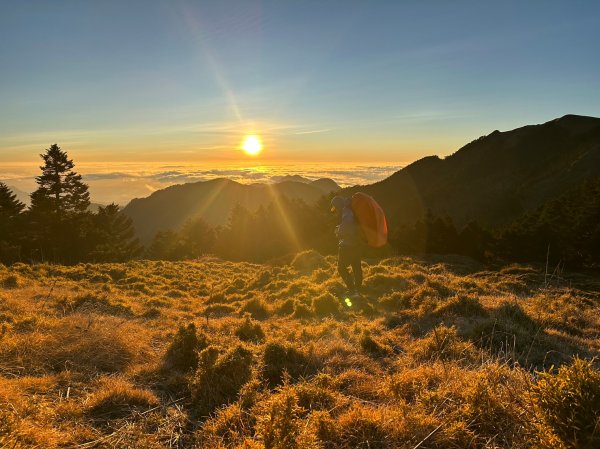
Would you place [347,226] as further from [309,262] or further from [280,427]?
[280,427]

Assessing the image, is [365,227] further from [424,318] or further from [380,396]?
[380,396]

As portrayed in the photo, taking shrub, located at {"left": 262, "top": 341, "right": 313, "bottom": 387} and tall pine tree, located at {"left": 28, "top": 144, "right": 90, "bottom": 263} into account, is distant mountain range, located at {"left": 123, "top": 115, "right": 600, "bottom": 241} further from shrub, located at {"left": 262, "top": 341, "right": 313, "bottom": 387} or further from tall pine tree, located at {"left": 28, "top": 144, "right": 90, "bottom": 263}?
shrub, located at {"left": 262, "top": 341, "right": 313, "bottom": 387}

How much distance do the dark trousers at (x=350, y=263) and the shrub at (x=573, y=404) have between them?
889 centimetres

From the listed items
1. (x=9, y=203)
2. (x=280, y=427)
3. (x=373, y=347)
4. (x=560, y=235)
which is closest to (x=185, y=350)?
(x=373, y=347)

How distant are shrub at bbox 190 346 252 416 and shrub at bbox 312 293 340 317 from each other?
17.0 ft

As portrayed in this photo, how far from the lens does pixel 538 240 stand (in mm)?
34062

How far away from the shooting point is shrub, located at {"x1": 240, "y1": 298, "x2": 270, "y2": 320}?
11727 mm

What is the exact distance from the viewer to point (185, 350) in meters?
6.68

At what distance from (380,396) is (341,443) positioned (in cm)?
122

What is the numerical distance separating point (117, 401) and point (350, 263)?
8563 millimetres

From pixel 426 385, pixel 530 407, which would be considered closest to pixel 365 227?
pixel 426 385

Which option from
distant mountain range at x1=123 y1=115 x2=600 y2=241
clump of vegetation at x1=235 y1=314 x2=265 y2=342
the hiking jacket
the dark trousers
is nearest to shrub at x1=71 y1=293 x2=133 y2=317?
clump of vegetation at x1=235 y1=314 x2=265 y2=342

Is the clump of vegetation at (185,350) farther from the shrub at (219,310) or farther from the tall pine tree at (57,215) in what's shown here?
the tall pine tree at (57,215)

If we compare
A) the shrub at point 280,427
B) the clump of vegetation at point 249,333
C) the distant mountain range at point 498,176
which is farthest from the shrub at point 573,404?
the distant mountain range at point 498,176
